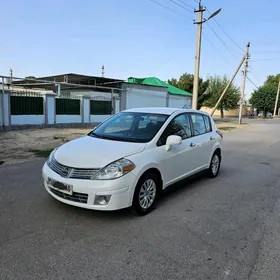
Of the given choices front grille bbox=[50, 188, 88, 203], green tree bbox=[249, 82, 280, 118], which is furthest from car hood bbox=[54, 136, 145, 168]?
green tree bbox=[249, 82, 280, 118]

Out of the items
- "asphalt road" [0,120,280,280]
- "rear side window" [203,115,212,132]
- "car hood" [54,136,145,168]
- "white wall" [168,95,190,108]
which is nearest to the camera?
"asphalt road" [0,120,280,280]

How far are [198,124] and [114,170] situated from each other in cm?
275

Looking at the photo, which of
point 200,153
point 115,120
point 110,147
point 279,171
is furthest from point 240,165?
point 110,147

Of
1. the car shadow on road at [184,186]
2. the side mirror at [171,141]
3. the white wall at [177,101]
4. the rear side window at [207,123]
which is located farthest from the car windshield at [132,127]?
the white wall at [177,101]

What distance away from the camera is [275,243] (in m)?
3.32

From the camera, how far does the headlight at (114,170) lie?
11.6ft

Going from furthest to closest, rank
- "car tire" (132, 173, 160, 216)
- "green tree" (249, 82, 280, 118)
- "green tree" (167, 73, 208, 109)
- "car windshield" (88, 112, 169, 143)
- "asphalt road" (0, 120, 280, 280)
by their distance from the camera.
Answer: "green tree" (249, 82, 280, 118)
"green tree" (167, 73, 208, 109)
"car windshield" (88, 112, 169, 143)
"car tire" (132, 173, 160, 216)
"asphalt road" (0, 120, 280, 280)

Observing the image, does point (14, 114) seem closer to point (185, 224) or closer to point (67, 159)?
point (67, 159)

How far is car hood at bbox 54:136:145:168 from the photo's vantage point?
3627 millimetres

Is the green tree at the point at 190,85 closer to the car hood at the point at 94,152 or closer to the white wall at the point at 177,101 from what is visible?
the white wall at the point at 177,101

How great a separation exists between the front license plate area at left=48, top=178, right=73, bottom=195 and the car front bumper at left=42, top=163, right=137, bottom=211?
35 millimetres

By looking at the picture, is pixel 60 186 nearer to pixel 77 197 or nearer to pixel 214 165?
pixel 77 197

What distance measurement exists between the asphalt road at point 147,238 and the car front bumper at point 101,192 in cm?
28

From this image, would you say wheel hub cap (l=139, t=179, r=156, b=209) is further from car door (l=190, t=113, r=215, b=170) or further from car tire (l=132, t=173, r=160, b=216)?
car door (l=190, t=113, r=215, b=170)
